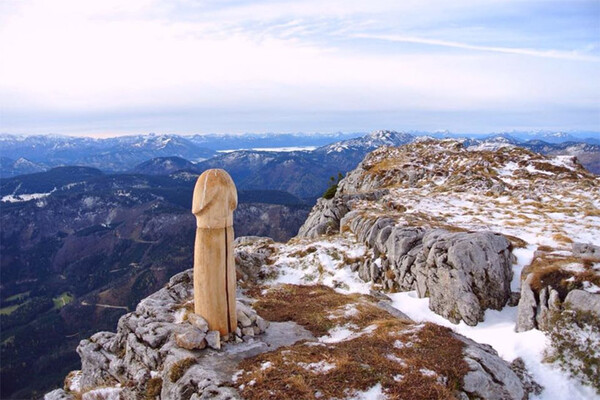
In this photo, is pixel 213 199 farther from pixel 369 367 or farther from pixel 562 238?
pixel 562 238

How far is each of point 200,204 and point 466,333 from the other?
14.9 metres

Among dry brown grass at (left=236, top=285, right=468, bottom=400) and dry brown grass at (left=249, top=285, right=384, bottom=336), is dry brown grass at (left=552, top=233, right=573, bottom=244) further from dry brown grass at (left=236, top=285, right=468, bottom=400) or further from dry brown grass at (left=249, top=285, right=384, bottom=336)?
dry brown grass at (left=236, top=285, right=468, bottom=400)

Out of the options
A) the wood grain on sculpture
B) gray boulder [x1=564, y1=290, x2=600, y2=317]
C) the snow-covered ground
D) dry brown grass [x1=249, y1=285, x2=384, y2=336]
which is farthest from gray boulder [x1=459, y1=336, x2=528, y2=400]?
the wood grain on sculpture

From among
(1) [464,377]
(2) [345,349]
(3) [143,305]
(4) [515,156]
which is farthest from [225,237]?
(4) [515,156]

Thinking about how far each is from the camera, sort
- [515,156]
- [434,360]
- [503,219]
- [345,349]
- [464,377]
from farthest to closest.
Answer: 1. [515,156]
2. [503,219]
3. [345,349]
4. [434,360]
5. [464,377]

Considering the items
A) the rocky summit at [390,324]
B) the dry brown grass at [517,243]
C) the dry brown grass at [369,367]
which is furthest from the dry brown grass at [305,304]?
the dry brown grass at [517,243]

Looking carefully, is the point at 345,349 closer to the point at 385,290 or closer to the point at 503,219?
the point at 385,290

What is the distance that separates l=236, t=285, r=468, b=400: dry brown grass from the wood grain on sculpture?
2.72 meters

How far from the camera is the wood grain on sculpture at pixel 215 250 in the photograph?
14469 mm

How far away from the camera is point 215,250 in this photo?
14891mm

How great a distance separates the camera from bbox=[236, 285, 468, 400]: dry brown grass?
1110 cm

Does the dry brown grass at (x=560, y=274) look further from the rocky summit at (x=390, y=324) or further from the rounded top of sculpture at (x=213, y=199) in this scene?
the rounded top of sculpture at (x=213, y=199)

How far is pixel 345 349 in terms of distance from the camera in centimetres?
1393

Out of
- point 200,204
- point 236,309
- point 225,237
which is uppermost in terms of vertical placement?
point 200,204
